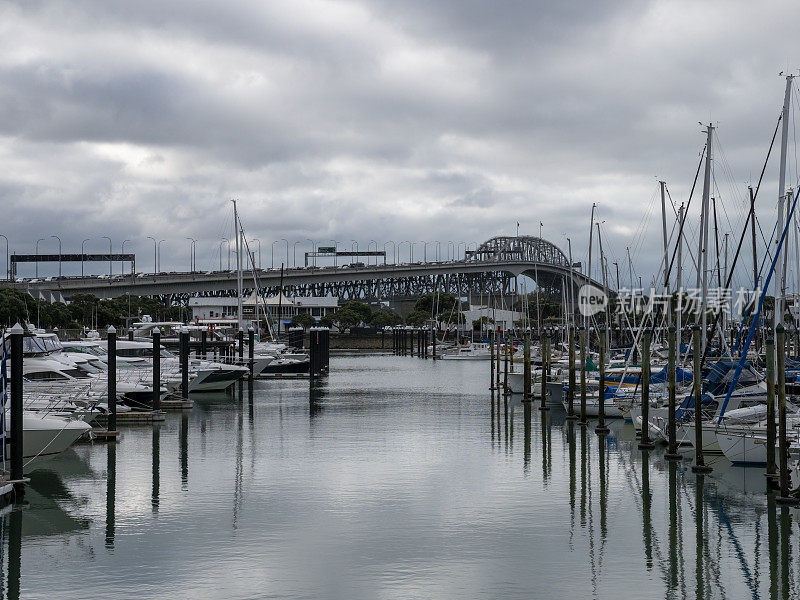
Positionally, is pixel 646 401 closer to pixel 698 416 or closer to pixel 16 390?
pixel 698 416

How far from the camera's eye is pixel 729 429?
29.8 m

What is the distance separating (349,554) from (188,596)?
4083mm

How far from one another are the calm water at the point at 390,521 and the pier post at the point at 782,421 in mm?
361

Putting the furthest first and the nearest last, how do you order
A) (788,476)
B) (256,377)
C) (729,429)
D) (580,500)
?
(256,377) < (729,429) < (580,500) < (788,476)

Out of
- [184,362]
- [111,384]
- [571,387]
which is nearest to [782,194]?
[571,387]

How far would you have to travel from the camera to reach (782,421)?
23422mm

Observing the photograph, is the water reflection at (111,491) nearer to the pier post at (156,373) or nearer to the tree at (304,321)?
the pier post at (156,373)

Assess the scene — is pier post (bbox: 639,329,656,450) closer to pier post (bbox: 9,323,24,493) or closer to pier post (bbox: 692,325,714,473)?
pier post (bbox: 692,325,714,473)

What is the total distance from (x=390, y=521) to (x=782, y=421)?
953 centimetres

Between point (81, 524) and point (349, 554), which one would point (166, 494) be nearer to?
point (81, 524)

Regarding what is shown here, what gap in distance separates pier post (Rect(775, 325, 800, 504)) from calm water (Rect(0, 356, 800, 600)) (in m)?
0.36

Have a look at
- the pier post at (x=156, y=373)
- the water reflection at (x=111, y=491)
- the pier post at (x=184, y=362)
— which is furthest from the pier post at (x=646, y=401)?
the pier post at (x=184, y=362)

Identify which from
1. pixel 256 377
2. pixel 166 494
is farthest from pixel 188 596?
pixel 256 377

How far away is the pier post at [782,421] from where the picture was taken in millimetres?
23484
